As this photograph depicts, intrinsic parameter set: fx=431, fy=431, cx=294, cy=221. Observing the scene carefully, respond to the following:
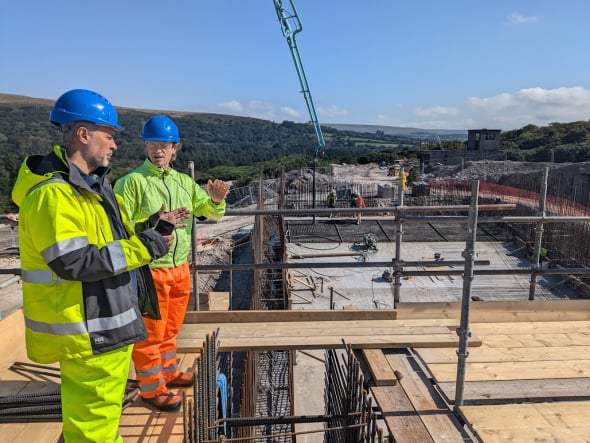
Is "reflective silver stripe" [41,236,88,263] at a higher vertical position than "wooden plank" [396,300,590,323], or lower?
higher

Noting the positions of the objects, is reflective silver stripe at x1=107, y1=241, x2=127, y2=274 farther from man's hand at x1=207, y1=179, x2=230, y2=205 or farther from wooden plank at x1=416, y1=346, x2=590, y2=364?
wooden plank at x1=416, y1=346, x2=590, y2=364

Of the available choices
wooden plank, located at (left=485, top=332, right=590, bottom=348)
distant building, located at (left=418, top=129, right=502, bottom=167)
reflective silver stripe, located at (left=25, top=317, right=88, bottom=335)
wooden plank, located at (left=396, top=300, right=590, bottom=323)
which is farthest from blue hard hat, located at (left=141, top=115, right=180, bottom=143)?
distant building, located at (left=418, top=129, right=502, bottom=167)

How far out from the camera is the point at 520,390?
3104 millimetres

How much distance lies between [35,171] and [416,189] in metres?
29.5

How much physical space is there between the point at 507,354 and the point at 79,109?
3645 mm

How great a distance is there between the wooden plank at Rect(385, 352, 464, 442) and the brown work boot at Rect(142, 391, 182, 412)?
5.31 feet

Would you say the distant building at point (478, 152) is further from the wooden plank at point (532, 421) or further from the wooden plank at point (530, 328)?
the wooden plank at point (532, 421)

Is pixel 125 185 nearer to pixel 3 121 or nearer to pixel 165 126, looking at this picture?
pixel 165 126

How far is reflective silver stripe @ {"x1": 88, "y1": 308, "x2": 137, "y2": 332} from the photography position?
6.52 ft

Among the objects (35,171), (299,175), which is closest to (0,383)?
(35,171)

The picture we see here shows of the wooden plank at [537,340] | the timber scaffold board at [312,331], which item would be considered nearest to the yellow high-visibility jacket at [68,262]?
the timber scaffold board at [312,331]

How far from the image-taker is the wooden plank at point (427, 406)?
8.90 ft

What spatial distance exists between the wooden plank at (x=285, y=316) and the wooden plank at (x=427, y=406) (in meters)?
0.75

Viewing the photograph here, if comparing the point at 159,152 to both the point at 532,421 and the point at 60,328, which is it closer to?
the point at 60,328
